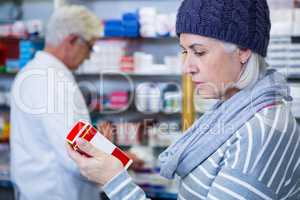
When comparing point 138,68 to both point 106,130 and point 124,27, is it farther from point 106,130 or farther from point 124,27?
point 106,130

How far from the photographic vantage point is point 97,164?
1119 millimetres

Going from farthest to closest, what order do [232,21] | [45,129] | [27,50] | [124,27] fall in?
[27,50] < [124,27] < [45,129] < [232,21]

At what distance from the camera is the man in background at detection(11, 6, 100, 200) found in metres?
1.78

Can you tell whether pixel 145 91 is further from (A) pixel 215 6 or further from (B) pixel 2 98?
(A) pixel 215 6

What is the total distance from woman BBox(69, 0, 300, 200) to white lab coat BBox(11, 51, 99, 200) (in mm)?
664

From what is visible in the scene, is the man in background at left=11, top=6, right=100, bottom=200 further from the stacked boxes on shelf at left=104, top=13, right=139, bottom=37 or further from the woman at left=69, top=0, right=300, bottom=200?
the stacked boxes on shelf at left=104, top=13, right=139, bottom=37

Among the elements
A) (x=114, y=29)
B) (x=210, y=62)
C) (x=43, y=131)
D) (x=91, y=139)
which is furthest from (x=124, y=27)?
(x=210, y=62)

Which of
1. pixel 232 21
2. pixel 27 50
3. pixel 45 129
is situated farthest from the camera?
pixel 27 50

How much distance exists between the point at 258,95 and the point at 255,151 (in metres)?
0.16

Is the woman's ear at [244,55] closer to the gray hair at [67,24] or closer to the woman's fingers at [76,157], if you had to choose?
the woman's fingers at [76,157]

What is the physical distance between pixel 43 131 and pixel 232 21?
1.09 m

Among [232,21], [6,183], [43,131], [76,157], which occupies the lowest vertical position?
[6,183]

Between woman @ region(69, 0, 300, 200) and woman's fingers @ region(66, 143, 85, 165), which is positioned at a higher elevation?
woman @ region(69, 0, 300, 200)

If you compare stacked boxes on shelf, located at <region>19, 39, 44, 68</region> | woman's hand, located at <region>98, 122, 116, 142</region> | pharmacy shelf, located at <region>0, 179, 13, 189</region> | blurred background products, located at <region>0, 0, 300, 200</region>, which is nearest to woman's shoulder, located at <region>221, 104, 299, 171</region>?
woman's hand, located at <region>98, 122, 116, 142</region>
